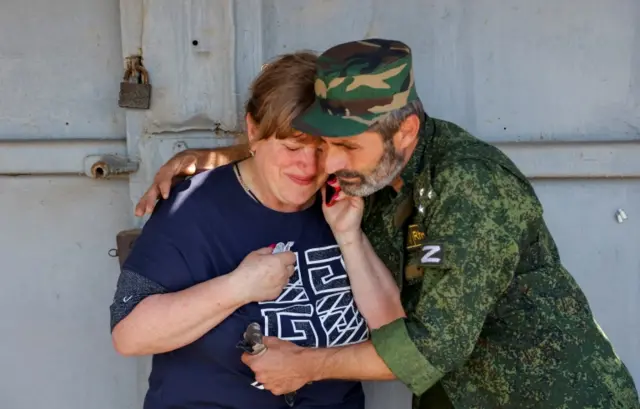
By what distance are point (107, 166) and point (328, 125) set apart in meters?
A: 1.04

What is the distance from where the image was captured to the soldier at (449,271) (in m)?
1.81

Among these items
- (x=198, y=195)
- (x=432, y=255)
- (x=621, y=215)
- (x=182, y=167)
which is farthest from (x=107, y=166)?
(x=621, y=215)

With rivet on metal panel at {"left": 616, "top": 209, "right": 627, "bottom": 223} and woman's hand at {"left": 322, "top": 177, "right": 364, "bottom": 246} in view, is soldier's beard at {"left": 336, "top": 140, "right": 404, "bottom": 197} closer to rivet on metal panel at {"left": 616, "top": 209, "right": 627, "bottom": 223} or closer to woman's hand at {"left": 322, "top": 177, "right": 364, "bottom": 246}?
woman's hand at {"left": 322, "top": 177, "right": 364, "bottom": 246}

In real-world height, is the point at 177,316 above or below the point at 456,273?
below

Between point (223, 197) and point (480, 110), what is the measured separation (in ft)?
3.63

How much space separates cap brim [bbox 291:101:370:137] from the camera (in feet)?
6.09

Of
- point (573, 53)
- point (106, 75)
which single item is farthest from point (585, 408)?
point (106, 75)

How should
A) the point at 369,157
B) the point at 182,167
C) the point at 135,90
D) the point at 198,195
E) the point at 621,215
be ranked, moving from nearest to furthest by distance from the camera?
the point at 369,157
the point at 198,195
the point at 182,167
the point at 135,90
the point at 621,215

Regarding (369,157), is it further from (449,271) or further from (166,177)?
(166,177)

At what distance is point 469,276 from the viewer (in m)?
1.80

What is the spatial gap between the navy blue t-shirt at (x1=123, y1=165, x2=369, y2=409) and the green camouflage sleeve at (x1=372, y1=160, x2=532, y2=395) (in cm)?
25

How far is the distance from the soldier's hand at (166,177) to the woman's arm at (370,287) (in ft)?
1.51

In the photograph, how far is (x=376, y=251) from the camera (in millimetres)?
2168

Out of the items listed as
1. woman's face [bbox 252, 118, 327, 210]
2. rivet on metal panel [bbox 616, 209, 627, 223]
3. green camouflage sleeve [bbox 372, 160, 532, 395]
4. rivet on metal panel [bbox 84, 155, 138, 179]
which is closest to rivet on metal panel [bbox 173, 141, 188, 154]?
rivet on metal panel [bbox 84, 155, 138, 179]
